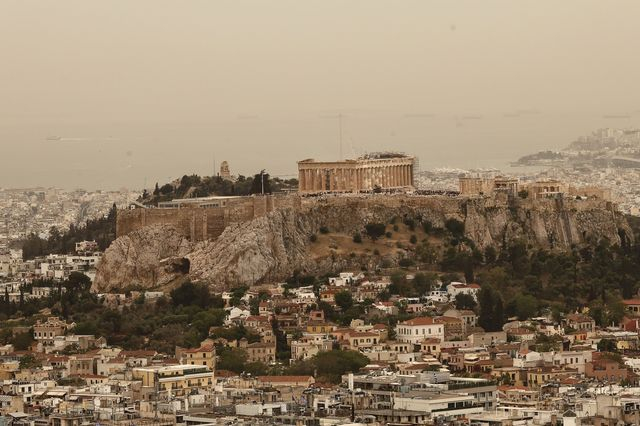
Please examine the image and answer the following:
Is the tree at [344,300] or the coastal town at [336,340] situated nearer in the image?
the coastal town at [336,340]

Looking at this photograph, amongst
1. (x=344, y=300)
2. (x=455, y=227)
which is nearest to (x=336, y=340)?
(x=344, y=300)

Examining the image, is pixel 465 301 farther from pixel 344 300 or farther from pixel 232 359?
pixel 232 359

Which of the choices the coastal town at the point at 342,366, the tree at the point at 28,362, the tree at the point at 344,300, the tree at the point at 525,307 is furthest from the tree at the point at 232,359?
the tree at the point at 525,307

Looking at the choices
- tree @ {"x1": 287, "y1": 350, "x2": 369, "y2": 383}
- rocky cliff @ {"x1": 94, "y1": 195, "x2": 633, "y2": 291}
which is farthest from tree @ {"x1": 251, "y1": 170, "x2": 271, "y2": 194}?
tree @ {"x1": 287, "y1": 350, "x2": 369, "y2": 383}

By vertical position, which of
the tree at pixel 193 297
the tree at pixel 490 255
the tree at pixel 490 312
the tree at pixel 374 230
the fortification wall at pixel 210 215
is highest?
the fortification wall at pixel 210 215

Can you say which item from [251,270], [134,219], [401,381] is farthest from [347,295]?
[401,381]

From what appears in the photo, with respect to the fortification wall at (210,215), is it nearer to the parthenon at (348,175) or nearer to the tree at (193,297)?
the parthenon at (348,175)
